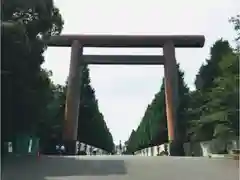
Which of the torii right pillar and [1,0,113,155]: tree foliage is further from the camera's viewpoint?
the torii right pillar

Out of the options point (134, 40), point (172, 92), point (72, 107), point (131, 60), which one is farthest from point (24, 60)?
point (172, 92)

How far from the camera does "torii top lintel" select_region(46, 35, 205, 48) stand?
3762cm

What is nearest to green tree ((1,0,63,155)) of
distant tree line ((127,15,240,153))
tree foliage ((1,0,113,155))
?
tree foliage ((1,0,113,155))

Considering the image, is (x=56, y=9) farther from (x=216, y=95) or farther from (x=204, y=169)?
(x=204, y=169)

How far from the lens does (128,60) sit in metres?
39.2

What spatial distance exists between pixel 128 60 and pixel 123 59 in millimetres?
372

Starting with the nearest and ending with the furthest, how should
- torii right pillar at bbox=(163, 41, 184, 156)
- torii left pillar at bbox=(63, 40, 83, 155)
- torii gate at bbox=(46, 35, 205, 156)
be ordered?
torii gate at bbox=(46, 35, 205, 156) < torii right pillar at bbox=(163, 41, 184, 156) < torii left pillar at bbox=(63, 40, 83, 155)

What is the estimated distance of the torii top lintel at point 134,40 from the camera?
123 ft

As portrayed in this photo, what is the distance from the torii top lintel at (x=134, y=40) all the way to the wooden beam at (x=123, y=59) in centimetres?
95

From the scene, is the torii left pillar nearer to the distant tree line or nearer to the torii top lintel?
the torii top lintel

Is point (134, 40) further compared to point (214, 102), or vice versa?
point (134, 40)

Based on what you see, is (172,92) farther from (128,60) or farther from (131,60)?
(128,60)

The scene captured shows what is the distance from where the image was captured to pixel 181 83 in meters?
54.9

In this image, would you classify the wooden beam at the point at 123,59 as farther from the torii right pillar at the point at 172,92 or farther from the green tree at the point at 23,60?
the green tree at the point at 23,60
